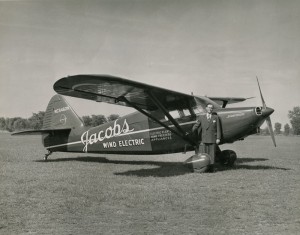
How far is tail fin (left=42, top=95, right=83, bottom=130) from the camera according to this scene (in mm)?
11539

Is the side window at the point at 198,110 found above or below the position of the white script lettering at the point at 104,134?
above

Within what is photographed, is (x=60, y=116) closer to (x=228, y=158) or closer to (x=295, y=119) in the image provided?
(x=228, y=158)

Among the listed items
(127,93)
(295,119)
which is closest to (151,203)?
(127,93)

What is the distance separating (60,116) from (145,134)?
3.95 meters

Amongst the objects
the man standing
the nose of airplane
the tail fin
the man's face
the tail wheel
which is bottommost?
the tail wheel

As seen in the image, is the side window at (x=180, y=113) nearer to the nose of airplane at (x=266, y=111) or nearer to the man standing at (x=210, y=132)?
the man standing at (x=210, y=132)

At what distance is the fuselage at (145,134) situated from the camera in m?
7.80

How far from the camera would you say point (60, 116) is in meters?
11.8

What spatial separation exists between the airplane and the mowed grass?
1.21 metres

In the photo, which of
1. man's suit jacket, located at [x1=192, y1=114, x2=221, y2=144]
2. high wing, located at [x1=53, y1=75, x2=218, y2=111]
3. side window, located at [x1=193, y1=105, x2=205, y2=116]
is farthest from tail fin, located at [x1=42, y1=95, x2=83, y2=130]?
man's suit jacket, located at [x1=192, y1=114, x2=221, y2=144]

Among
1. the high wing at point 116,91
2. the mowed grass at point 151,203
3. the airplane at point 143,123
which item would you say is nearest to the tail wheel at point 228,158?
the airplane at point 143,123

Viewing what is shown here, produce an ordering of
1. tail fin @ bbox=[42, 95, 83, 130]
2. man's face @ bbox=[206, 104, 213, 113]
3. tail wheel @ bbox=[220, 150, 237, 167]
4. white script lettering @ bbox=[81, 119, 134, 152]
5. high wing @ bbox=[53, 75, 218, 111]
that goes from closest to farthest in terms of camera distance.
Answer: high wing @ bbox=[53, 75, 218, 111] → man's face @ bbox=[206, 104, 213, 113] → tail wheel @ bbox=[220, 150, 237, 167] → white script lettering @ bbox=[81, 119, 134, 152] → tail fin @ bbox=[42, 95, 83, 130]

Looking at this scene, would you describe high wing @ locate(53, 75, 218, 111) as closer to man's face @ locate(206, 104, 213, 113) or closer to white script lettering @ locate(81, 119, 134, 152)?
man's face @ locate(206, 104, 213, 113)

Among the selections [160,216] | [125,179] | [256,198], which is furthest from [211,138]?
[160,216]
